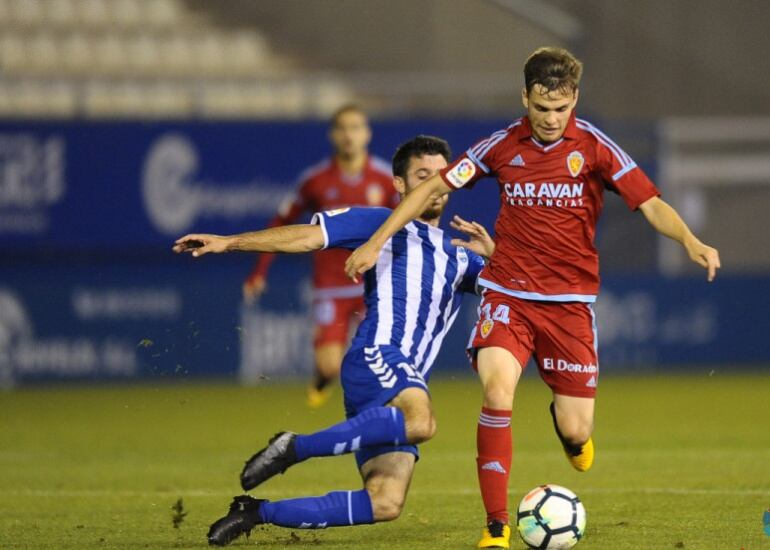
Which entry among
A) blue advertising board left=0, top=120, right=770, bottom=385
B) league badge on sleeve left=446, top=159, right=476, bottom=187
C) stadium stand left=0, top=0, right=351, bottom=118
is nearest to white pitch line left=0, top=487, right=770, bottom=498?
league badge on sleeve left=446, top=159, right=476, bottom=187

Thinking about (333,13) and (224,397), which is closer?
(224,397)

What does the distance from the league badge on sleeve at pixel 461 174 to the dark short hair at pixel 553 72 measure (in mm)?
424

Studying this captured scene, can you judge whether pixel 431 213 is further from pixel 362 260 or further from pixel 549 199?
pixel 362 260

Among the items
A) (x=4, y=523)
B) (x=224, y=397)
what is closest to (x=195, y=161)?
(x=224, y=397)

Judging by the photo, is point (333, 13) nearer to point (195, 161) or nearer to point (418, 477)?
point (195, 161)

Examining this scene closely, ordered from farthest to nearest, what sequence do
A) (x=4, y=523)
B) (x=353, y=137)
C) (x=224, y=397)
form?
(x=224, y=397) → (x=353, y=137) → (x=4, y=523)

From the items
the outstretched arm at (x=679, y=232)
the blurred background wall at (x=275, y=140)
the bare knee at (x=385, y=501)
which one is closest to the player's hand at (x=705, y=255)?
the outstretched arm at (x=679, y=232)

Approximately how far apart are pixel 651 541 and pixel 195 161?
35.7 ft

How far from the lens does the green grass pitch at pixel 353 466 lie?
6.55m

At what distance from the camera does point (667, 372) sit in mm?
17016

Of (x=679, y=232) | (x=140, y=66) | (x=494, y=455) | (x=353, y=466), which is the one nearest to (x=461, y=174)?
(x=679, y=232)

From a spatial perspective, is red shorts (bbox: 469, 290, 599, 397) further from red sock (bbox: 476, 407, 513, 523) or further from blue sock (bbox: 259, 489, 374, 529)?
blue sock (bbox: 259, 489, 374, 529)

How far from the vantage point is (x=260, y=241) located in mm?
6184

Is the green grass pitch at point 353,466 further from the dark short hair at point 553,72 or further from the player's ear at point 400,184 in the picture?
the dark short hair at point 553,72
